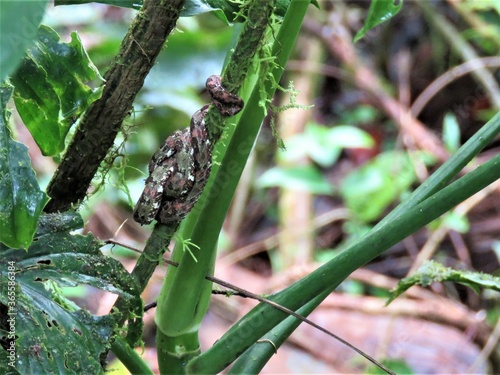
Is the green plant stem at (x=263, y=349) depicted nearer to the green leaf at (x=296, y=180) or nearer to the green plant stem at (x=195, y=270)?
the green plant stem at (x=195, y=270)

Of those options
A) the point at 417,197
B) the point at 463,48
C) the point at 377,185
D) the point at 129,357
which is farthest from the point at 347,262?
the point at 463,48

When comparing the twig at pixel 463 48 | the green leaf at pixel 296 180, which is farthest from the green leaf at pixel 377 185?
the twig at pixel 463 48

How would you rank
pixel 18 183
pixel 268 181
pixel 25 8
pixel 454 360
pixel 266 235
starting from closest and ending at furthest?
pixel 25 8 < pixel 18 183 < pixel 454 360 < pixel 268 181 < pixel 266 235

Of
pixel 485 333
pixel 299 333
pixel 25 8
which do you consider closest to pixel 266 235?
pixel 299 333

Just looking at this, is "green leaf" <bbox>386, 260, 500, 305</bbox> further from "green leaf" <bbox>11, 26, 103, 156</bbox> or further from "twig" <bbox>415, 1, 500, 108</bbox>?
"twig" <bbox>415, 1, 500, 108</bbox>

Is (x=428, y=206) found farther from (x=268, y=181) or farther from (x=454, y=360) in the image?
(x=268, y=181)

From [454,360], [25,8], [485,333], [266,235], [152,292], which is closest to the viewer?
[25,8]
